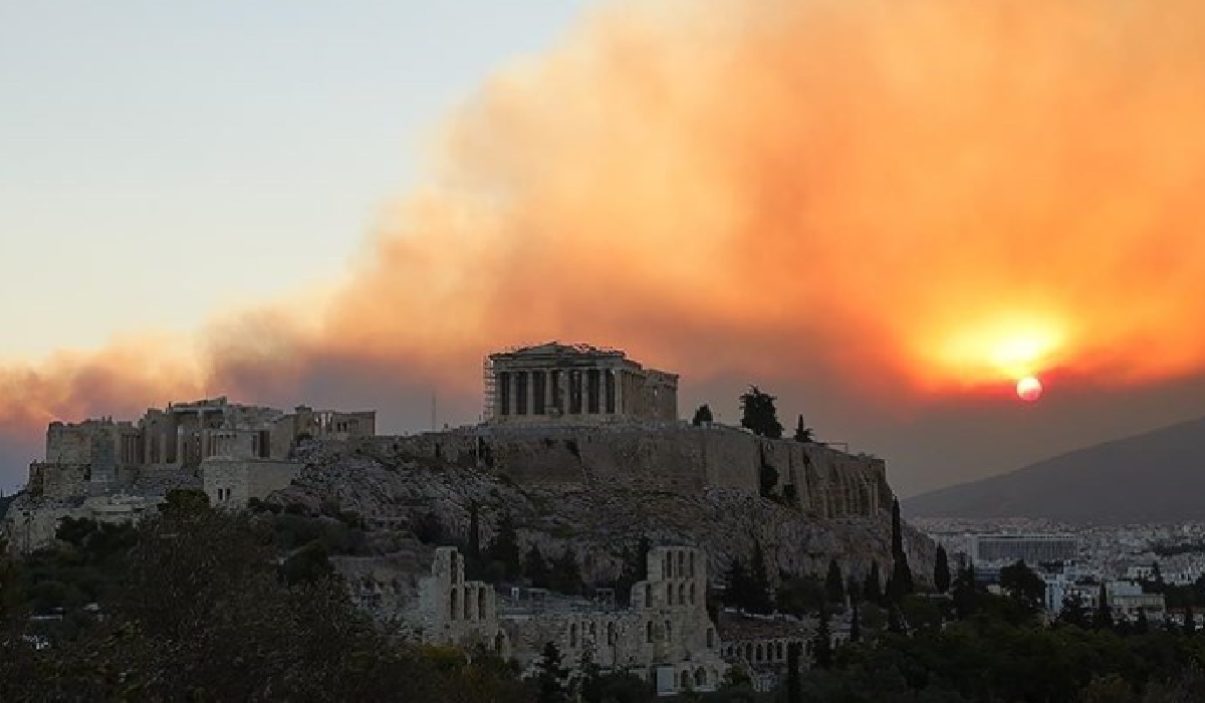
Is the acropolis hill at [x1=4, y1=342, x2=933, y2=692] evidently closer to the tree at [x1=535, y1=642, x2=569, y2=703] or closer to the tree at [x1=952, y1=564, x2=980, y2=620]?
the tree at [x1=535, y1=642, x2=569, y2=703]

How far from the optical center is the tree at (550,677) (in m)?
34.3

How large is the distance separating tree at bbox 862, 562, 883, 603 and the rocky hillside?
2169 millimetres

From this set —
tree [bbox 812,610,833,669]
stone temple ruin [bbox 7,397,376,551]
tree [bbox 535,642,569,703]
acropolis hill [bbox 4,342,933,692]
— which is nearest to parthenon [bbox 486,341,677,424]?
acropolis hill [bbox 4,342,933,692]

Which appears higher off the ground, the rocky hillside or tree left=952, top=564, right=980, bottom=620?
the rocky hillside

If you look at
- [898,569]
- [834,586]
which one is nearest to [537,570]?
[834,586]

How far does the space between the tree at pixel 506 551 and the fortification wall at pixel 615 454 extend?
20.3ft

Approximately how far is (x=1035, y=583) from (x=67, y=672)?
53.9 metres

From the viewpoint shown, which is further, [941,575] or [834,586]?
[941,575]

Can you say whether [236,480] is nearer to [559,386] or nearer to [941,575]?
[559,386]

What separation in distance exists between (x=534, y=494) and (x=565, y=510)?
1130 millimetres

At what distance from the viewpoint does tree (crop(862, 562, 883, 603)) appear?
57812 millimetres

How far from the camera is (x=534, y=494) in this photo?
Answer: 5788 cm

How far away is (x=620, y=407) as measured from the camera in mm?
63656

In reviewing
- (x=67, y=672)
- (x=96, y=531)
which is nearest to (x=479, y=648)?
(x=96, y=531)
